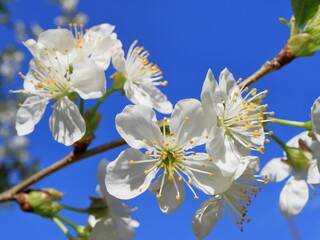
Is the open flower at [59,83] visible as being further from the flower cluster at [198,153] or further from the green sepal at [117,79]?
the flower cluster at [198,153]

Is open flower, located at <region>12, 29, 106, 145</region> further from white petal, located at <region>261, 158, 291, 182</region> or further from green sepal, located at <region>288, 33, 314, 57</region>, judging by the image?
white petal, located at <region>261, 158, 291, 182</region>

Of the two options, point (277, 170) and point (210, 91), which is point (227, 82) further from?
point (277, 170)

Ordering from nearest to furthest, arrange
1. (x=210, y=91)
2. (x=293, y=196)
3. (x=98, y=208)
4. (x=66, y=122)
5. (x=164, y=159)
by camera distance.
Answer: (x=210, y=91)
(x=164, y=159)
(x=66, y=122)
(x=293, y=196)
(x=98, y=208)

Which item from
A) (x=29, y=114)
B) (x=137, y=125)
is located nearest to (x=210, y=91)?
(x=137, y=125)

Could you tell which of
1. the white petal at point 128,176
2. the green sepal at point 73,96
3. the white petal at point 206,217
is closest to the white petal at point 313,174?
the white petal at point 206,217

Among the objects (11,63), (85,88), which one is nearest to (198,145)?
(85,88)

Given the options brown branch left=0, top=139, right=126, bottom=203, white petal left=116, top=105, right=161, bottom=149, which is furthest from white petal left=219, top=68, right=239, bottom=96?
brown branch left=0, top=139, right=126, bottom=203

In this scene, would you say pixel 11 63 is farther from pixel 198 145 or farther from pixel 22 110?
pixel 198 145
